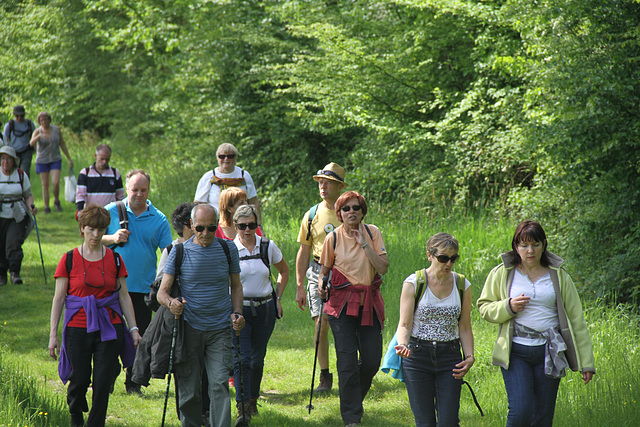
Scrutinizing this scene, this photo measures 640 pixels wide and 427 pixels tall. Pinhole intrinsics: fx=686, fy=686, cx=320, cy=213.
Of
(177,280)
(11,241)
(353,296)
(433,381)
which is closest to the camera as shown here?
(433,381)

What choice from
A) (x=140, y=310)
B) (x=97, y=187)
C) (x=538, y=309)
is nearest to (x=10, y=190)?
(x=97, y=187)

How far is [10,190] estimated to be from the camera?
9078 mm

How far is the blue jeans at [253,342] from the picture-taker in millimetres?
5801

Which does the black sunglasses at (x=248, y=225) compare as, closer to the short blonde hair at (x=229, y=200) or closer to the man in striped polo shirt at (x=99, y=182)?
the short blonde hair at (x=229, y=200)

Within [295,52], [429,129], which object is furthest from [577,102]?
[295,52]

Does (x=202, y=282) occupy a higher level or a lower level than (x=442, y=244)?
Answer: lower

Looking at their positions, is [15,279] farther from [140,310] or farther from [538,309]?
[538,309]

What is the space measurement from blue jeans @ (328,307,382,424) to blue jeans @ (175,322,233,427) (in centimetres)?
97

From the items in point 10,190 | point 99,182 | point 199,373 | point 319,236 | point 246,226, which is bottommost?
point 199,373

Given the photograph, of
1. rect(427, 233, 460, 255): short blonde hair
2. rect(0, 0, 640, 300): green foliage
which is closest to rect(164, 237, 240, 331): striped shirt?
rect(427, 233, 460, 255): short blonde hair

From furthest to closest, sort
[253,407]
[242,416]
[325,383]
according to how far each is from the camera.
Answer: [325,383] → [253,407] → [242,416]

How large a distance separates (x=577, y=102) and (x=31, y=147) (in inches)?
411

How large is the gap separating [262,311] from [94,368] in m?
1.44

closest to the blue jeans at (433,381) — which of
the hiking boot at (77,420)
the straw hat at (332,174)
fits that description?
the straw hat at (332,174)
